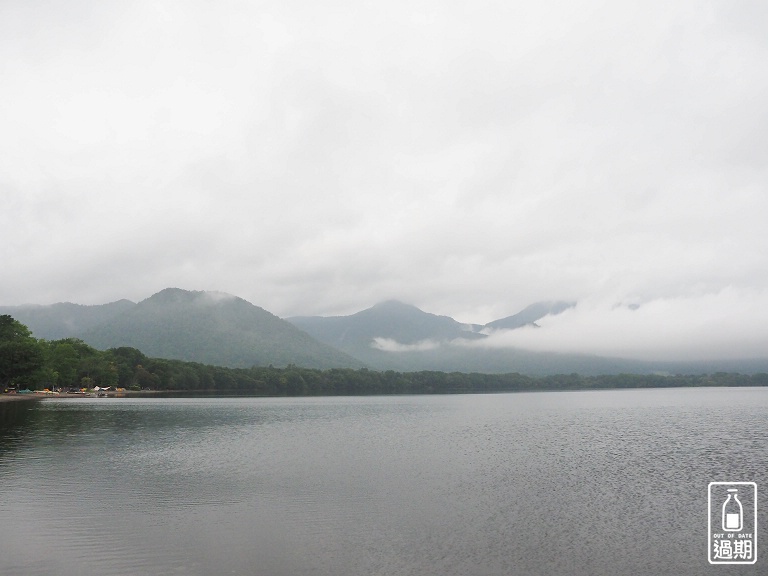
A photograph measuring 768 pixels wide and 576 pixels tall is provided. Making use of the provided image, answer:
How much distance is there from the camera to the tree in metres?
101

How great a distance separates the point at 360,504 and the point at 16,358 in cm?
10031

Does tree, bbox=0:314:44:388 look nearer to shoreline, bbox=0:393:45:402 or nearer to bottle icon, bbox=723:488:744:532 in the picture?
shoreline, bbox=0:393:45:402

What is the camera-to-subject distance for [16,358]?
10125 centimetres

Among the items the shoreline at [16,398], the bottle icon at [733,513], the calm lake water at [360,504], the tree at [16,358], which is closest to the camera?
the calm lake water at [360,504]

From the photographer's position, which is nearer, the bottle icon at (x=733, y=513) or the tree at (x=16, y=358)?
the bottle icon at (x=733, y=513)

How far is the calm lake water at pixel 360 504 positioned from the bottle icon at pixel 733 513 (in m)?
1.03

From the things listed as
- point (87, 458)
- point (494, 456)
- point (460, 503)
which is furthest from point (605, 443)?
point (87, 458)

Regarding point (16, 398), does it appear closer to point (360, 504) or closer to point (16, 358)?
point (16, 358)

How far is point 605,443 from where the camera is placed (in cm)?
5078

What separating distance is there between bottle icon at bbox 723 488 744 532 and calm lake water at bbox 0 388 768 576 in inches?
40.5

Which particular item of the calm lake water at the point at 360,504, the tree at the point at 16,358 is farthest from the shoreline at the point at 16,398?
the calm lake water at the point at 360,504

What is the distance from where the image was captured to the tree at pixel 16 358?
10062 centimetres

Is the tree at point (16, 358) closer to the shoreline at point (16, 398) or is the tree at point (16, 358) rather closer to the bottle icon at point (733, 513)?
the shoreline at point (16, 398)

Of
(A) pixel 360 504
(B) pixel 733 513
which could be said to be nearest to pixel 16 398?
(A) pixel 360 504
